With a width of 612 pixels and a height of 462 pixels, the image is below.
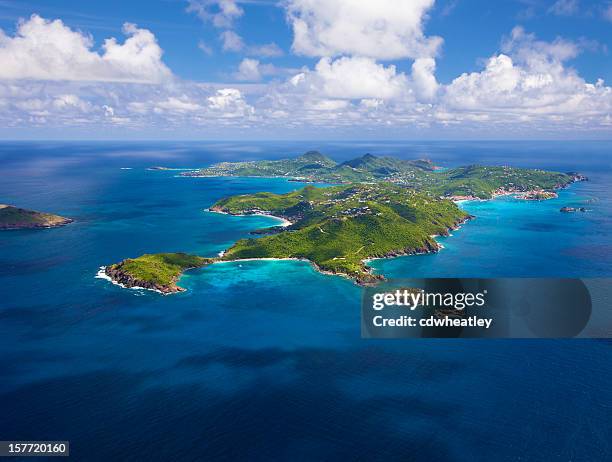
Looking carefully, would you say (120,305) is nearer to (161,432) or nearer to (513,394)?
(161,432)

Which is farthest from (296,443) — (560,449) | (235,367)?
(560,449)

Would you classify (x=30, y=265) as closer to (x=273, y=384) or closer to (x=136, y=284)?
(x=136, y=284)

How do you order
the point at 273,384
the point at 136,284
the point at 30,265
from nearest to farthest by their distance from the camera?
the point at 273,384, the point at 136,284, the point at 30,265

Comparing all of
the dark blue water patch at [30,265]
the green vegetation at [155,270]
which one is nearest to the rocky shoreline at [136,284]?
the green vegetation at [155,270]

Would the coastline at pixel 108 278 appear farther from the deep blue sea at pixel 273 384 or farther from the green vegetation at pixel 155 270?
the deep blue sea at pixel 273 384

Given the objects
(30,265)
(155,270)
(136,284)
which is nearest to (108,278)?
(136,284)

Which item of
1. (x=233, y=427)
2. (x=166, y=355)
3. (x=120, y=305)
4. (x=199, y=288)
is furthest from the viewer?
(x=199, y=288)

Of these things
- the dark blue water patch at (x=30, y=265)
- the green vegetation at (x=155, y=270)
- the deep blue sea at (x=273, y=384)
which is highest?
the green vegetation at (x=155, y=270)

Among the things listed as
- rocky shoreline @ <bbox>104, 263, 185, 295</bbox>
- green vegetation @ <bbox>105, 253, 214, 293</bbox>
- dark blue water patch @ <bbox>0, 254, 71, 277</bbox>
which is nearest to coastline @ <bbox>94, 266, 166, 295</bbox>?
rocky shoreline @ <bbox>104, 263, 185, 295</bbox>
